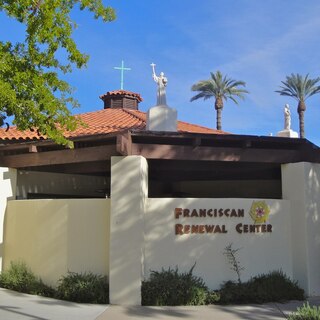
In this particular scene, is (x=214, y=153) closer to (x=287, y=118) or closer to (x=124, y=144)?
(x=124, y=144)

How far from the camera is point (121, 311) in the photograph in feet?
27.4

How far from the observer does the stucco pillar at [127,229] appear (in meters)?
9.03

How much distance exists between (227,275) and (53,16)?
6.16 m

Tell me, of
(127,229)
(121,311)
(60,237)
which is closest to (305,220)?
(127,229)

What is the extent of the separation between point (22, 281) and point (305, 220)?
6390mm

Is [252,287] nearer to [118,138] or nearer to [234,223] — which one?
[234,223]

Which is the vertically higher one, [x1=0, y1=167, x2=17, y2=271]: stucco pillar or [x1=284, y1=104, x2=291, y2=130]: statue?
[x1=284, y1=104, x2=291, y2=130]: statue

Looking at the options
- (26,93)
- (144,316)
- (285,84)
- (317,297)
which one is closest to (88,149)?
(26,93)

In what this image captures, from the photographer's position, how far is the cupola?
18.4 m

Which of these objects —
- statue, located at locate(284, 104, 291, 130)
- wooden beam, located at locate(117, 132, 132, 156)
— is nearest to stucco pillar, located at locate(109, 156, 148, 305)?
wooden beam, located at locate(117, 132, 132, 156)

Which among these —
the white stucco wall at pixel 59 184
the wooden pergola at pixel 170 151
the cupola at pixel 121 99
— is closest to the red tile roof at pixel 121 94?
the cupola at pixel 121 99

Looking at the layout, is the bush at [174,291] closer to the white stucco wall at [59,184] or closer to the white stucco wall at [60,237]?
the white stucco wall at [60,237]

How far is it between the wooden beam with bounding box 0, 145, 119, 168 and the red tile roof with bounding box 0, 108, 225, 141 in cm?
73

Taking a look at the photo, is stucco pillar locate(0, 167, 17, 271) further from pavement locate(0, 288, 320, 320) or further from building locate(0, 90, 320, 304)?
pavement locate(0, 288, 320, 320)
